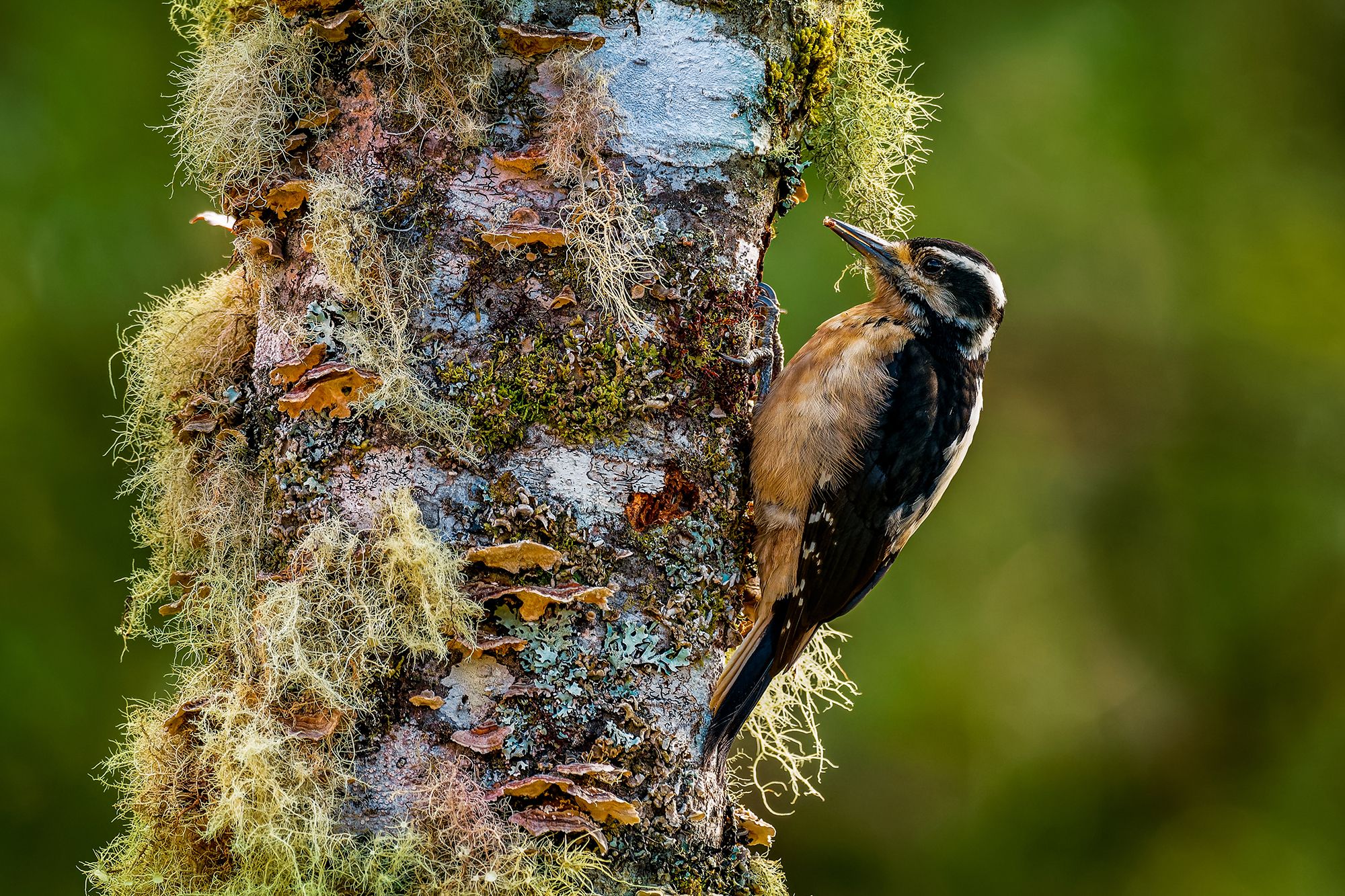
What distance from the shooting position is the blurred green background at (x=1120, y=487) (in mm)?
4758

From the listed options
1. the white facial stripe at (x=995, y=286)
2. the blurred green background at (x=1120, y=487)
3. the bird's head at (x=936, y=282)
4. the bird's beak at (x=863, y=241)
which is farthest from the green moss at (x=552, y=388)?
the blurred green background at (x=1120, y=487)

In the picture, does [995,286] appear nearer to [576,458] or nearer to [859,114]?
[859,114]

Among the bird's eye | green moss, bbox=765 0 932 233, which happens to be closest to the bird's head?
the bird's eye

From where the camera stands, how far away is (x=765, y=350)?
2.46m

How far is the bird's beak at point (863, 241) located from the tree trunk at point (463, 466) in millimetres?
754

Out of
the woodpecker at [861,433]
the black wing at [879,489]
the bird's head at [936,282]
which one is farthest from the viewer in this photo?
the bird's head at [936,282]

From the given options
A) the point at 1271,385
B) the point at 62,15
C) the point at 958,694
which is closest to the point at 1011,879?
the point at 958,694

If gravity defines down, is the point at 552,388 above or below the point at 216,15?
below

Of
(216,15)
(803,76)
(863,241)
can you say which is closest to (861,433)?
(863,241)

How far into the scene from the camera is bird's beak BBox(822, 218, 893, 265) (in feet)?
9.53

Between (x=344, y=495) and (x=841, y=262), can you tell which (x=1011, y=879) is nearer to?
(x=841, y=262)

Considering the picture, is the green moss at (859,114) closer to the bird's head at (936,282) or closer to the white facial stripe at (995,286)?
the bird's head at (936,282)

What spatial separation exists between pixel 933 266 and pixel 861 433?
530 mm

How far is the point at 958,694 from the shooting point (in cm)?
471
